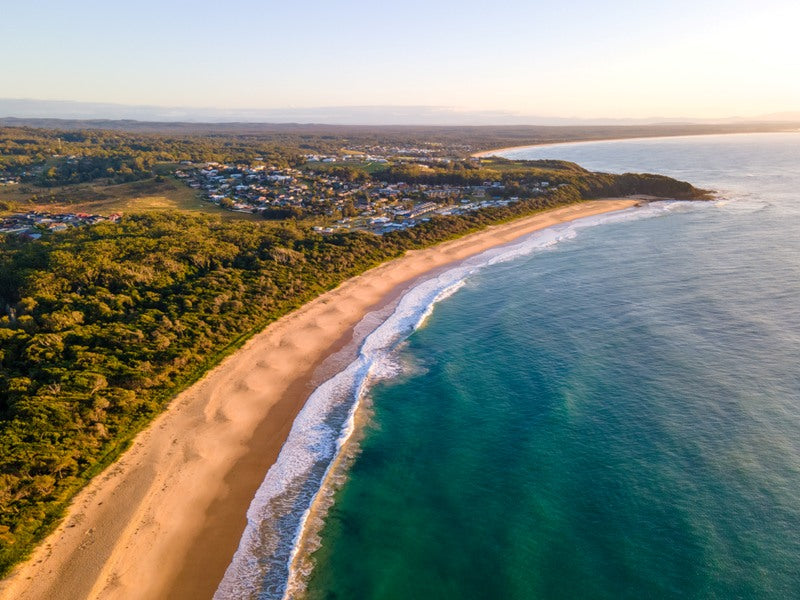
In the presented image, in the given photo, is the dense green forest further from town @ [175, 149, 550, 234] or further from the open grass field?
the open grass field

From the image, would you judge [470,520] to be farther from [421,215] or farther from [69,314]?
[421,215]

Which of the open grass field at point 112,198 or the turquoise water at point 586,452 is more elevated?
the open grass field at point 112,198

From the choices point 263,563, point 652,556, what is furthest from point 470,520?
point 263,563

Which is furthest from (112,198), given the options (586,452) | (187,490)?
(586,452)

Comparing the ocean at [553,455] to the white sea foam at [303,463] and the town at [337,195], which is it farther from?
the town at [337,195]

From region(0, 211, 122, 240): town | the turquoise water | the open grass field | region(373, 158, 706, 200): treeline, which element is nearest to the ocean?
the turquoise water

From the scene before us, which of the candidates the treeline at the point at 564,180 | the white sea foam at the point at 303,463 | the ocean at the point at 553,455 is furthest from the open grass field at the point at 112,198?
the ocean at the point at 553,455
